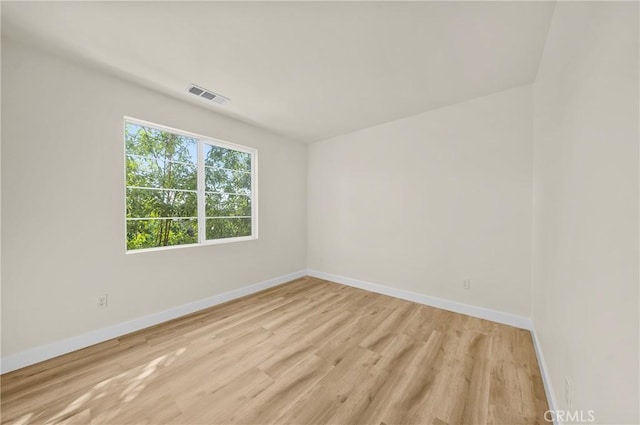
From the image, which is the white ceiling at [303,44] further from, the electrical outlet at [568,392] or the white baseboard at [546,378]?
the white baseboard at [546,378]

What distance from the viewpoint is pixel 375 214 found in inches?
142

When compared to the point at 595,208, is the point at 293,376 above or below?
below

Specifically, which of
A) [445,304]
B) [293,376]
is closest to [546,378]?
[445,304]

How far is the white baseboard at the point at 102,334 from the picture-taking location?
1.82 meters

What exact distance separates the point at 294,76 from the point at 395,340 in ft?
9.17

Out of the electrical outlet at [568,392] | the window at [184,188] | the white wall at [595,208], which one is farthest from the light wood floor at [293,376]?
the window at [184,188]

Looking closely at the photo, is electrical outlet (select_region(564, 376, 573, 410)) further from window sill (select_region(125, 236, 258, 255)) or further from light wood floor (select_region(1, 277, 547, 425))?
window sill (select_region(125, 236, 258, 255))

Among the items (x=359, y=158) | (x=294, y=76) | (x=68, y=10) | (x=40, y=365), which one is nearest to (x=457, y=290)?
(x=359, y=158)

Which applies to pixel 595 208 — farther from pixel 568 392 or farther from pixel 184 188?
pixel 184 188

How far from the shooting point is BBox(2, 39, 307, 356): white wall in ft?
5.96

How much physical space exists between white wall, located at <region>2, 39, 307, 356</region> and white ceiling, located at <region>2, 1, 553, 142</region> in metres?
0.28

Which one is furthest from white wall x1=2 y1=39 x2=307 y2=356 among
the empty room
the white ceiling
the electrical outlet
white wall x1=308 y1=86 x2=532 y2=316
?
the electrical outlet

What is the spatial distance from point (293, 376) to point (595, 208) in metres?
2.01

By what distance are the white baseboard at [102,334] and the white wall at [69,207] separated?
0.05 meters
